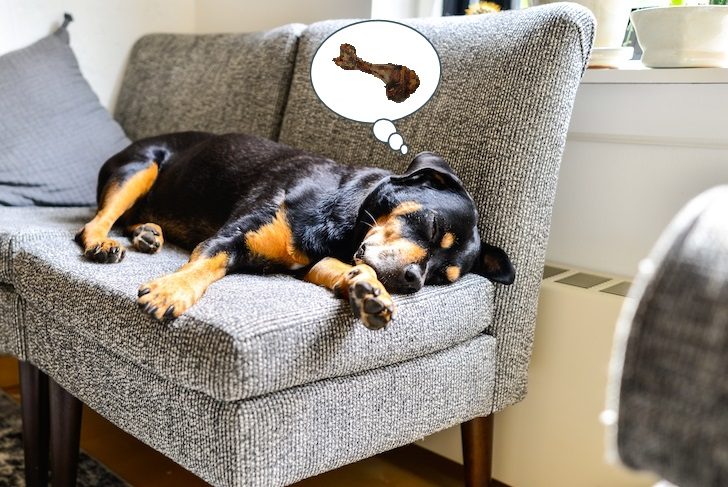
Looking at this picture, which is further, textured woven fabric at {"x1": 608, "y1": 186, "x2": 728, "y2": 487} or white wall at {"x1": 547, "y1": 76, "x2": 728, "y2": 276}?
white wall at {"x1": 547, "y1": 76, "x2": 728, "y2": 276}

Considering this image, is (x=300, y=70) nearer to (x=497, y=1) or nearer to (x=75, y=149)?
(x=497, y=1)

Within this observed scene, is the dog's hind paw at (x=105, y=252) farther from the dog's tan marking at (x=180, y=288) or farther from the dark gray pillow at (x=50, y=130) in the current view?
the dark gray pillow at (x=50, y=130)

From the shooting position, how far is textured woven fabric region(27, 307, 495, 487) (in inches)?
52.2

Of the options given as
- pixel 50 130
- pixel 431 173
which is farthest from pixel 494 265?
pixel 50 130

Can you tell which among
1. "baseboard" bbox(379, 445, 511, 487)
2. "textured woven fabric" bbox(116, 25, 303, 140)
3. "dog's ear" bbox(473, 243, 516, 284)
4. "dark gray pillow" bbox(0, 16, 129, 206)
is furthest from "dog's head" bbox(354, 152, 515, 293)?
"dark gray pillow" bbox(0, 16, 129, 206)

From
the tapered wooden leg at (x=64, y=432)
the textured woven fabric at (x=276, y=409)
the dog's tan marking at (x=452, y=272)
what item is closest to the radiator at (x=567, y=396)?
the textured woven fabric at (x=276, y=409)

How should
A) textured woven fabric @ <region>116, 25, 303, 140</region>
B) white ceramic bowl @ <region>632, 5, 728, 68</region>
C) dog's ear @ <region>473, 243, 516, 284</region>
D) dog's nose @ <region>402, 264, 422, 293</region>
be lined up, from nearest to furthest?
dog's nose @ <region>402, 264, 422, 293</region> < dog's ear @ <region>473, 243, 516, 284</region> < white ceramic bowl @ <region>632, 5, 728, 68</region> < textured woven fabric @ <region>116, 25, 303, 140</region>

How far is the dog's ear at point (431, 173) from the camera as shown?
5.28 ft

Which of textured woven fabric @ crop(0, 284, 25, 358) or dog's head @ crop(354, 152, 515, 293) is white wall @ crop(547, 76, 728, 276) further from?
textured woven fabric @ crop(0, 284, 25, 358)

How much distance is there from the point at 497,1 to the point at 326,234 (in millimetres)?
1247

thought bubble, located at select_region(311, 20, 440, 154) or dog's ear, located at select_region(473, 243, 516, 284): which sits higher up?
thought bubble, located at select_region(311, 20, 440, 154)

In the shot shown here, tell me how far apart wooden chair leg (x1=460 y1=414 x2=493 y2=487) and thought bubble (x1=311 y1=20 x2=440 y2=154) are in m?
0.70

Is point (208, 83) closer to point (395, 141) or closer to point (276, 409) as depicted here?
point (395, 141)

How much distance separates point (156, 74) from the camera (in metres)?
2.97
